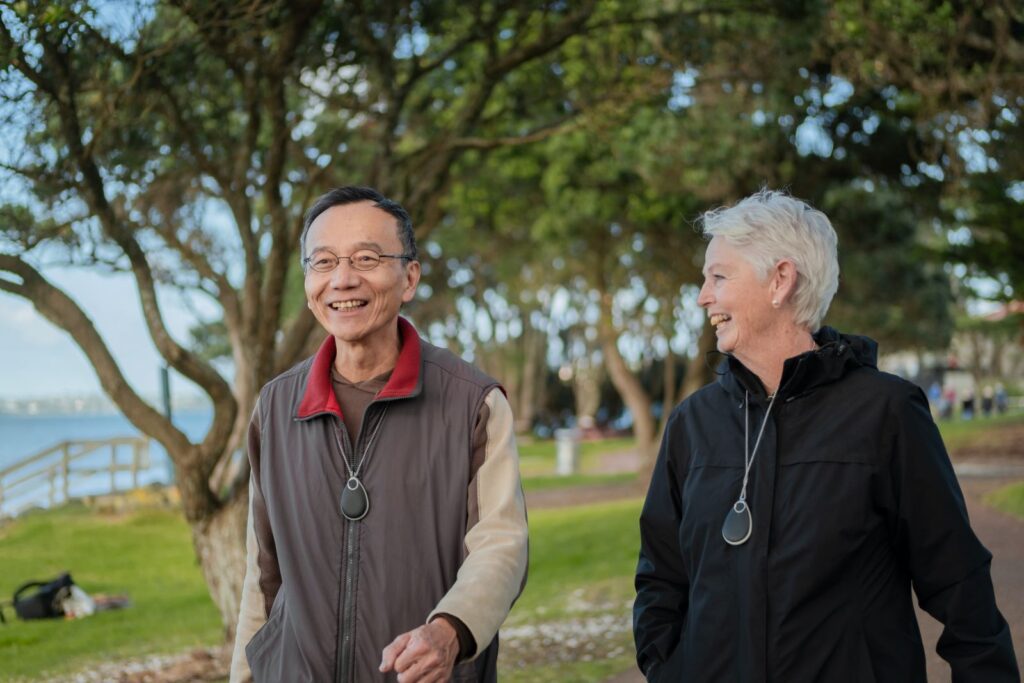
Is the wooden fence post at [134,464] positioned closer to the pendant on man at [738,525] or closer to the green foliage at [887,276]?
the green foliage at [887,276]

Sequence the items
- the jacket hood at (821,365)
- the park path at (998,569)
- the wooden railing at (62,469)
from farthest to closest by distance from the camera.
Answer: the wooden railing at (62,469) < the park path at (998,569) < the jacket hood at (821,365)

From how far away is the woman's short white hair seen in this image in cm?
312

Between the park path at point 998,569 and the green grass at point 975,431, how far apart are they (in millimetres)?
6973

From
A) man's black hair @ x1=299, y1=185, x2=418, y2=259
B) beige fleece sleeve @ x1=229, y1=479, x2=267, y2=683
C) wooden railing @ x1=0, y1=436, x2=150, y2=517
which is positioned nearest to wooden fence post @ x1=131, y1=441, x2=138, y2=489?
wooden railing @ x1=0, y1=436, x2=150, y2=517

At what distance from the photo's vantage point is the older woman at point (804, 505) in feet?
9.32

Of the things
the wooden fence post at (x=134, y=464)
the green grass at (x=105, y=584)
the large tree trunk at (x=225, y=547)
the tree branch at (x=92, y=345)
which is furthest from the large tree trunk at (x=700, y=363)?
the tree branch at (x=92, y=345)

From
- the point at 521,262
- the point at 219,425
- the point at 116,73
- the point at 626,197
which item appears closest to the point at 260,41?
the point at 116,73

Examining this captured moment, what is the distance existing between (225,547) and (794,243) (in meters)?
7.06

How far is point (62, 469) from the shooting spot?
1731 cm

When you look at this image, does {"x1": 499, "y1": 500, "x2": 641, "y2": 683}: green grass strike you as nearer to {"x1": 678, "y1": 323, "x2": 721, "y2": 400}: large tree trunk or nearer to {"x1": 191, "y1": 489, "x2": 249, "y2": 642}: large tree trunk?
{"x1": 191, "y1": 489, "x2": 249, "y2": 642}: large tree trunk

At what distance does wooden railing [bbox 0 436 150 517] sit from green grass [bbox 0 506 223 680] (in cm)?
32

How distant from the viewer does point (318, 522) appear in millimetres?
2924

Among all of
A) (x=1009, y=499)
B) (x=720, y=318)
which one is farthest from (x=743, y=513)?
(x=1009, y=499)

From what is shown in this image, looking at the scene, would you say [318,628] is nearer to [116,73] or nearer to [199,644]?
[116,73]
